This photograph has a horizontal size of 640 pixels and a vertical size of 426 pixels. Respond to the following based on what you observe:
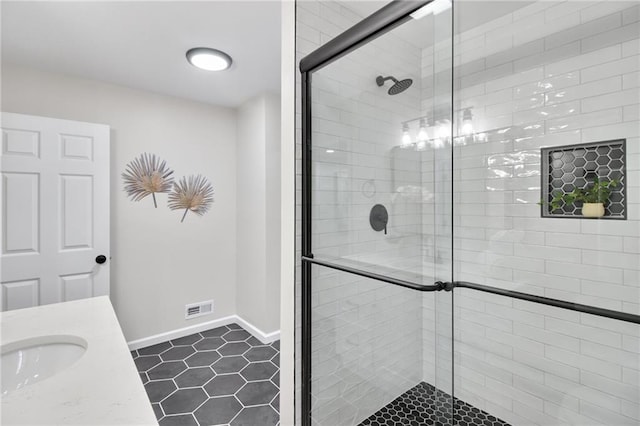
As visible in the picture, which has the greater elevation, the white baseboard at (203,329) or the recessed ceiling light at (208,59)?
the recessed ceiling light at (208,59)

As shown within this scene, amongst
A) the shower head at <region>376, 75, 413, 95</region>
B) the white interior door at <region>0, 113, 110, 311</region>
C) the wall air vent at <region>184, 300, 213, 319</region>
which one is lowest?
the wall air vent at <region>184, 300, 213, 319</region>

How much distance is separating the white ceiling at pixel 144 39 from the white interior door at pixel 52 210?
0.47 meters

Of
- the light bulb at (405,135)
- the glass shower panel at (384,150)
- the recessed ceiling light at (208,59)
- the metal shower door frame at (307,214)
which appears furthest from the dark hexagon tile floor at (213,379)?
the recessed ceiling light at (208,59)

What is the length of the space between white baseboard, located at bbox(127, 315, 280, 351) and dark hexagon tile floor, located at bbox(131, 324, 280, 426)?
0.05 metres

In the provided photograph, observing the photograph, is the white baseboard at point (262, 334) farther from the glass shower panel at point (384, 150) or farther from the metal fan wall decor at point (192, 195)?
the glass shower panel at point (384, 150)

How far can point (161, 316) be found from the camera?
10.1 feet

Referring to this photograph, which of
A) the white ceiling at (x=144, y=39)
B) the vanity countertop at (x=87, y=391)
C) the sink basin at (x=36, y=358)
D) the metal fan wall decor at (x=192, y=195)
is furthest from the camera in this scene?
the metal fan wall decor at (x=192, y=195)

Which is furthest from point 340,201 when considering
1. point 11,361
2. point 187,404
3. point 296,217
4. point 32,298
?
point 32,298

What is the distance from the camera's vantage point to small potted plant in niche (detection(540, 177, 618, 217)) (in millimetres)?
1110

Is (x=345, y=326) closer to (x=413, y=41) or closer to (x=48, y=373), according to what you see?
(x=48, y=373)

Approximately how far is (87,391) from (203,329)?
272 cm

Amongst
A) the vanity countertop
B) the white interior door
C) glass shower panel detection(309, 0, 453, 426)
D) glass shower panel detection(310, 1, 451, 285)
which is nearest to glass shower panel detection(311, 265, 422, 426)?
glass shower panel detection(309, 0, 453, 426)

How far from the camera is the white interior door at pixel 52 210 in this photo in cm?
231

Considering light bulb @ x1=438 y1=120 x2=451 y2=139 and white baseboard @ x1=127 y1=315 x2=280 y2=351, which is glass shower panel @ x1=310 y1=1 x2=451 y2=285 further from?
white baseboard @ x1=127 y1=315 x2=280 y2=351
